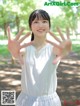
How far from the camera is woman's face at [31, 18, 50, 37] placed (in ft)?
4.30

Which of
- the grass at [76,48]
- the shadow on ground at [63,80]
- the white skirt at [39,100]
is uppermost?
the white skirt at [39,100]

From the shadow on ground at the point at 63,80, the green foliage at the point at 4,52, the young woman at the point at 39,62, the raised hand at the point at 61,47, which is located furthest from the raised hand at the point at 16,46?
the green foliage at the point at 4,52

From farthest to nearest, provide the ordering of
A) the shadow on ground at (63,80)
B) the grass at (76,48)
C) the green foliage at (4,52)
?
the grass at (76,48) → the green foliage at (4,52) → the shadow on ground at (63,80)

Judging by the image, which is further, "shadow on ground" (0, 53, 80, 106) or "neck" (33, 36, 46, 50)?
"shadow on ground" (0, 53, 80, 106)

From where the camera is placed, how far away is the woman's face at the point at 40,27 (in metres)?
1.31

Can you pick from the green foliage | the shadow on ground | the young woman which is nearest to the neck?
the young woman

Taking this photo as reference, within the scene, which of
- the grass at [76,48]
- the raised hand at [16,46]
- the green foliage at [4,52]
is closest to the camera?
the raised hand at [16,46]

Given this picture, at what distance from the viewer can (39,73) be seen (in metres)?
1.28

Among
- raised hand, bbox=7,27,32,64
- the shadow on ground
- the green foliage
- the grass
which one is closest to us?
raised hand, bbox=7,27,32,64

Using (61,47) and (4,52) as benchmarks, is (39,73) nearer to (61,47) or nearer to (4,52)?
(61,47)

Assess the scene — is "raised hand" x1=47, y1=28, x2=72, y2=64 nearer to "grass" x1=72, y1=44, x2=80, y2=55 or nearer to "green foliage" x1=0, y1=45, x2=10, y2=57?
"green foliage" x1=0, y1=45, x2=10, y2=57

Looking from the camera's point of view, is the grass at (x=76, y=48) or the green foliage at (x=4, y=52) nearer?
the green foliage at (x=4, y=52)

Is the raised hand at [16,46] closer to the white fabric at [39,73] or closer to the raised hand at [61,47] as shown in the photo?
the white fabric at [39,73]

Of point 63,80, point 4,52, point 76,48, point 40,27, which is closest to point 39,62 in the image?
point 40,27
